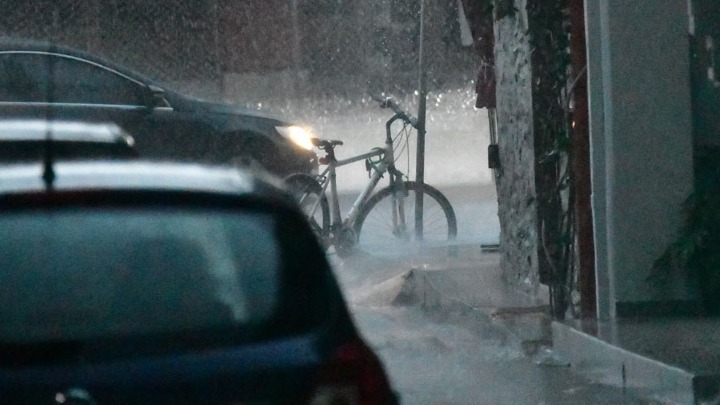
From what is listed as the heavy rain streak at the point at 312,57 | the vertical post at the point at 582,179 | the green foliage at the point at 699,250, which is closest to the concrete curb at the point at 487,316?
the vertical post at the point at 582,179

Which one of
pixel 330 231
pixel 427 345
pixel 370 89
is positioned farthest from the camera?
pixel 370 89

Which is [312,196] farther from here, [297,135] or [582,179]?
[582,179]

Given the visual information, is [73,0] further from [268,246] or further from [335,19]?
[268,246]

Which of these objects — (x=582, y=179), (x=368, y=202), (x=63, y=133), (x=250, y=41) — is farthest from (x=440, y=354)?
(x=250, y=41)

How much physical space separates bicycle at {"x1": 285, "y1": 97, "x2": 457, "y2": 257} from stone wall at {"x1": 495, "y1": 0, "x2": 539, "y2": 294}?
191 cm

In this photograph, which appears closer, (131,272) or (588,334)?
(131,272)

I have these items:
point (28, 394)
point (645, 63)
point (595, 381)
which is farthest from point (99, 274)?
point (645, 63)

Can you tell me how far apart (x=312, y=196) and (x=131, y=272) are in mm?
9622

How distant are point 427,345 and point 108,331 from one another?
600 cm

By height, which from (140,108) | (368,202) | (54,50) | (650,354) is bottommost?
(650,354)

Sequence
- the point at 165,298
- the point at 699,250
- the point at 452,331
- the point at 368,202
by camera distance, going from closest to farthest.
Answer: the point at 165,298, the point at 699,250, the point at 452,331, the point at 368,202

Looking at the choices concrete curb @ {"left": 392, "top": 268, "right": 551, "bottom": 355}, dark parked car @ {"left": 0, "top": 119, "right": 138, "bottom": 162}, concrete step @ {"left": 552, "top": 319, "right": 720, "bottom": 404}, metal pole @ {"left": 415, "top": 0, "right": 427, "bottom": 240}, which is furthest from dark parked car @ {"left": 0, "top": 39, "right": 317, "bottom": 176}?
dark parked car @ {"left": 0, "top": 119, "right": 138, "bottom": 162}

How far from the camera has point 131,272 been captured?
3350 millimetres

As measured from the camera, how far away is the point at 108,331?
10.7 feet
